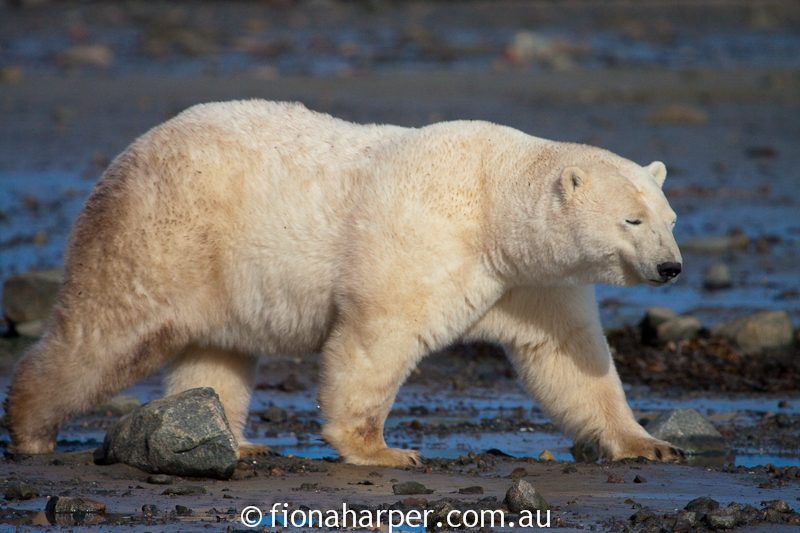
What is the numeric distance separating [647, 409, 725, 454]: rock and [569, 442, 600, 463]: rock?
40 centimetres

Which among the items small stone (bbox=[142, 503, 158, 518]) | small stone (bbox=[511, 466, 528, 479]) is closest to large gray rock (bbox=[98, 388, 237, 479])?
small stone (bbox=[142, 503, 158, 518])

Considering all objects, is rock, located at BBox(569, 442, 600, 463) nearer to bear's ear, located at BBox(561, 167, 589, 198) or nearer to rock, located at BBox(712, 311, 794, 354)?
bear's ear, located at BBox(561, 167, 589, 198)


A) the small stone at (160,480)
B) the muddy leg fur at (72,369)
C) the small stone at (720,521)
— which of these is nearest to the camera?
the small stone at (720,521)

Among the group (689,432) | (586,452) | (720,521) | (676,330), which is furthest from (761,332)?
(720,521)

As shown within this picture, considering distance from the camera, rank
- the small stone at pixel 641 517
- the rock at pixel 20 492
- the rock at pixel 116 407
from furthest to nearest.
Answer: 1. the rock at pixel 116 407
2. the rock at pixel 20 492
3. the small stone at pixel 641 517

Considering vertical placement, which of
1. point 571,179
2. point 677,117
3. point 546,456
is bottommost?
point 546,456

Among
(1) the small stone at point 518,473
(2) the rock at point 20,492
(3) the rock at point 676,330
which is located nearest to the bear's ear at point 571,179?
(1) the small stone at point 518,473

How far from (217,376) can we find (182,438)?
105 cm

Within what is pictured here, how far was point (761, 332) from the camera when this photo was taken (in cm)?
979

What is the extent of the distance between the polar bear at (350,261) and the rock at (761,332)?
271 cm

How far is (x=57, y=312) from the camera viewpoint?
7.17 meters

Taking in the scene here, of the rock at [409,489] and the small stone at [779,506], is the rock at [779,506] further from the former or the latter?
the rock at [409,489]

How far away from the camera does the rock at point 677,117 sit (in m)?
19.9

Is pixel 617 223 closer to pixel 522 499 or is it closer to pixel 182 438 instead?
pixel 522 499
